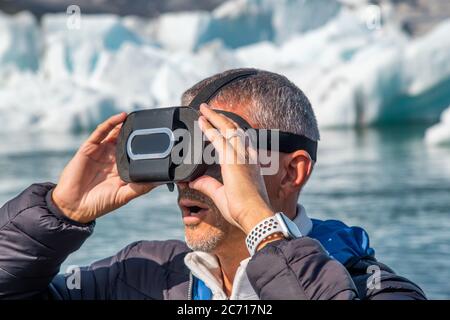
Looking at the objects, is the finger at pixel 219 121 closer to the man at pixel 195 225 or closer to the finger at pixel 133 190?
the man at pixel 195 225

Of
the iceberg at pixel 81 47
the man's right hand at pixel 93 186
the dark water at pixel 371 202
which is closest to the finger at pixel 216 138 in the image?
the man's right hand at pixel 93 186

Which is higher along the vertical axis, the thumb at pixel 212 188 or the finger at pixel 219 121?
the finger at pixel 219 121

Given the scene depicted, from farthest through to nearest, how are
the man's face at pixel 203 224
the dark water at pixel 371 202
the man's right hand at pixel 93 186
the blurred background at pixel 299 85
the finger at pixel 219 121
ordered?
the blurred background at pixel 299 85
the dark water at pixel 371 202
the man's right hand at pixel 93 186
the man's face at pixel 203 224
the finger at pixel 219 121

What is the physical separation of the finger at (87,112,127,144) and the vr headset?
38 mm

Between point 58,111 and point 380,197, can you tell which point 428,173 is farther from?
point 58,111

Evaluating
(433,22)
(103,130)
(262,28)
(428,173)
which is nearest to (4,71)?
(262,28)

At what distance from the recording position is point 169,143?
4.61 ft

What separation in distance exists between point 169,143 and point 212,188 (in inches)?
3.7

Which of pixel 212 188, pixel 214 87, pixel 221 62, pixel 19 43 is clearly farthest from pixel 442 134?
pixel 19 43

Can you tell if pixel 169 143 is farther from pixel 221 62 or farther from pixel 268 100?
pixel 221 62

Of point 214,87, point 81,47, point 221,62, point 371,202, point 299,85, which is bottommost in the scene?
point 371,202

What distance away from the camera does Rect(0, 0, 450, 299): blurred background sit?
702 cm

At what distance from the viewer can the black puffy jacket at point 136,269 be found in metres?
1.25

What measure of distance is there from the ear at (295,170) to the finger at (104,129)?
0.93ft
